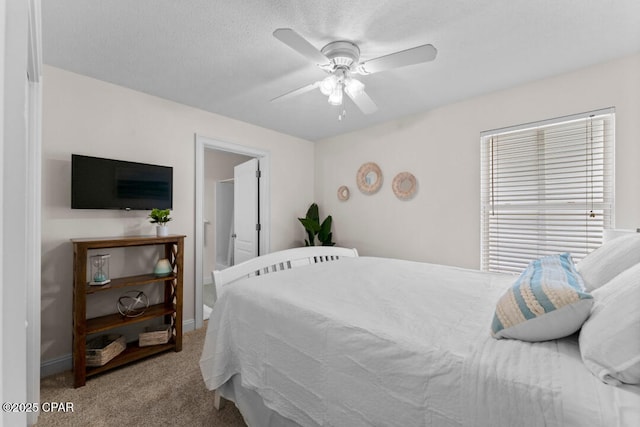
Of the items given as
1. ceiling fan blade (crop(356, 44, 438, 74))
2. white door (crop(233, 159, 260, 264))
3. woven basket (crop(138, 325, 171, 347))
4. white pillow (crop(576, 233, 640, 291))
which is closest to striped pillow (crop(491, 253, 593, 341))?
white pillow (crop(576, 233, 640, 291))

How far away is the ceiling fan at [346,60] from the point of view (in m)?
1.59

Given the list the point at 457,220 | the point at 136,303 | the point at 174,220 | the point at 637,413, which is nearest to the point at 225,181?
the point at 174,220

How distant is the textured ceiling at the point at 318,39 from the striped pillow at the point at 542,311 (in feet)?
5.07

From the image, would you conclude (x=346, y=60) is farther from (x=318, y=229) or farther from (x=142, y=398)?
(x=142, y=398)

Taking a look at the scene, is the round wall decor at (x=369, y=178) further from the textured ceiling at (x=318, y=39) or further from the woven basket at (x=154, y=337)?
the woven basket at (x=154, y=337)

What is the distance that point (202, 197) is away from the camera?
3.15m

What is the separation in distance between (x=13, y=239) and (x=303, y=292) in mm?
1247

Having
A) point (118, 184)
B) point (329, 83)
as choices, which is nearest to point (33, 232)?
point (118, 184)

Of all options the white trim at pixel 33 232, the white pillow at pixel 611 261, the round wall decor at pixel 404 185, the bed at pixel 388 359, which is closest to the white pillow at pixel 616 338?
the bed at pixel 388 359

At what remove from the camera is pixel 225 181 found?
5.31 metres

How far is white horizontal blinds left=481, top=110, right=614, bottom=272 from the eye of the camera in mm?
2271

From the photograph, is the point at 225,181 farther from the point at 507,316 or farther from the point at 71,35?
the point at 507,316

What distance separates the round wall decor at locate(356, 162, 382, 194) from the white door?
1.42m

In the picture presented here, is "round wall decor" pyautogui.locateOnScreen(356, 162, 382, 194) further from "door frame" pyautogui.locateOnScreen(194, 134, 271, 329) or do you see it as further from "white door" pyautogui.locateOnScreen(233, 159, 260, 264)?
"white door" pyautogui.locateOnScreen(233, 159, 260, 264)
